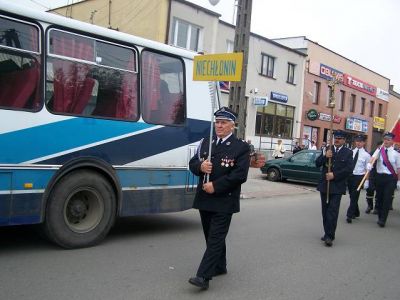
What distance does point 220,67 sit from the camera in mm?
5898

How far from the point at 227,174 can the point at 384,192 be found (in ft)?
20.7

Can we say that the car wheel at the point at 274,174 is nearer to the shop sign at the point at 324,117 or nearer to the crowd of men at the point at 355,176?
the crowd of men at the point at 355,176

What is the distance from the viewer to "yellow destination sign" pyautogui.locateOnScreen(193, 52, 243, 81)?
5.70 meters

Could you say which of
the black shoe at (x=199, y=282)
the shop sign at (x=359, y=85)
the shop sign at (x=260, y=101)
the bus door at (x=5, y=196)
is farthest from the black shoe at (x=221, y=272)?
the shop sign at (x=359, y=85)

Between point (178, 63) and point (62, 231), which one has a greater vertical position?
point (178, 63)

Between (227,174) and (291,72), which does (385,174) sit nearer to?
(227,174)

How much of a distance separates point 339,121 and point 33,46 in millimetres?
32911

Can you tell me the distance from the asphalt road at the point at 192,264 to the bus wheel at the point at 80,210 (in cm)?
21

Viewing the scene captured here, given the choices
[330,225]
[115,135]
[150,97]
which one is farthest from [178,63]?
[330,225]

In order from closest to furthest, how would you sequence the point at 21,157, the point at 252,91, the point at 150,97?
1. the point at 21,157
2. the point at 150,97
3. the point at 252,91

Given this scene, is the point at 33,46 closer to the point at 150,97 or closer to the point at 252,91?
the point at 150,97

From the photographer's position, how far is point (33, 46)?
5.91 meters

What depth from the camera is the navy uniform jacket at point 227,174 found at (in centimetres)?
497

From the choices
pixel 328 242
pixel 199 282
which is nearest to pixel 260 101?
pixel 328 242
